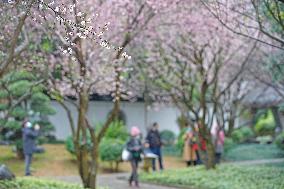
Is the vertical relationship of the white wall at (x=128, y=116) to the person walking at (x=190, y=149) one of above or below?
above

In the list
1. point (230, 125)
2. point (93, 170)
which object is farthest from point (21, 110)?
point (230, 125)

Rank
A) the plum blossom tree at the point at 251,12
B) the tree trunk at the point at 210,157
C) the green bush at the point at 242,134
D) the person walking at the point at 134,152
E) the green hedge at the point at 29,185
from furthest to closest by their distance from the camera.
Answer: the green bush at the point at 242,134
the tree trunk at the point at 210,157
the person walking at the point at 134,152
the plum blossom tree at the point at 251,12
the green hedge at the point at 29,185

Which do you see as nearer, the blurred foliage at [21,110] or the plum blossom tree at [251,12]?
the plum blossom tree at [251,12]

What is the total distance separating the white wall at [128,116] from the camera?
89.7ft

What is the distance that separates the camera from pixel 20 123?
19.1 m

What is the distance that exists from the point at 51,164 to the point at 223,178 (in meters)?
7.72

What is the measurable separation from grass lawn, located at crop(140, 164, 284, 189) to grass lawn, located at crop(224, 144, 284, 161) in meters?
7.22

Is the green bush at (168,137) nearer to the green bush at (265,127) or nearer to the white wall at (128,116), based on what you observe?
the white wall at (128,116)

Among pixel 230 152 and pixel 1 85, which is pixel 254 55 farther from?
pixel 1 85

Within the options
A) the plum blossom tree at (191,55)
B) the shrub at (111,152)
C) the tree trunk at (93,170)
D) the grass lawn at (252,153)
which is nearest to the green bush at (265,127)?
the grass lawn at (252,153)

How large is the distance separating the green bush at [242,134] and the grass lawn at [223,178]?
44.6 feet

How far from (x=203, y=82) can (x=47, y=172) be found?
639 cm

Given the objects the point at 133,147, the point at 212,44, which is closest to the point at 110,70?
the point at 133,147

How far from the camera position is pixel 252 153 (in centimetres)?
2484
